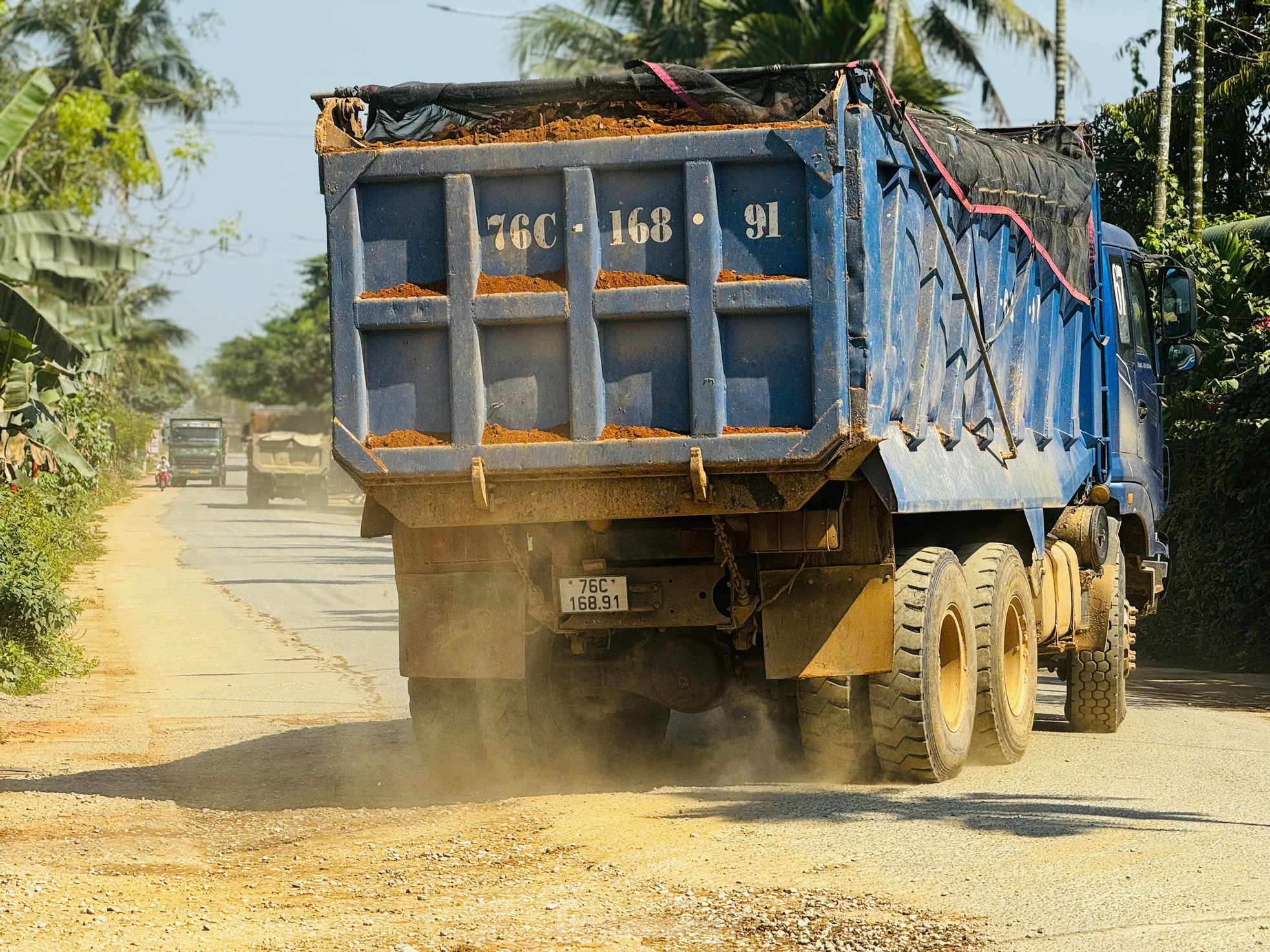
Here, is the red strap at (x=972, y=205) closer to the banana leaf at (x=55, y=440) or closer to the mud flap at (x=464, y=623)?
the mud flap at (x=464, y=623)

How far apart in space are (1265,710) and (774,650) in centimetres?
624

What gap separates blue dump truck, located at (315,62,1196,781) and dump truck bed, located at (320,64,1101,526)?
1 centimetres

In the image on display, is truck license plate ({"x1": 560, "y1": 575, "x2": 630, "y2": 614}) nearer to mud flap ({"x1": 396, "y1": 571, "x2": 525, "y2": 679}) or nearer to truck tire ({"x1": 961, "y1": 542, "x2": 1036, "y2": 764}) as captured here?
mud flap ({"x1": 396, "y1": 571, "x2": 525, "y2": 679})

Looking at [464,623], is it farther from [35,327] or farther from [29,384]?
[35,327]

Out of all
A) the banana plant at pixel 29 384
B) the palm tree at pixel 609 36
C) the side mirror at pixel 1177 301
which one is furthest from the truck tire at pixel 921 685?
the palm tree at pixel 609 36

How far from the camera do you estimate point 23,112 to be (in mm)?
17156

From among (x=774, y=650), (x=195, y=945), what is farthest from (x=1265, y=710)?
(x=195, y=945)

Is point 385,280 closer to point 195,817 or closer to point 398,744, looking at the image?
point 195,817

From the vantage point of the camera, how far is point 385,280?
7.49m

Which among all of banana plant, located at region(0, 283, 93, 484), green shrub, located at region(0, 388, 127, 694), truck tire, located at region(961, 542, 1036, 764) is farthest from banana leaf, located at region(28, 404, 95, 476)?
truck tire, located at region(961, 542, 1036, 764)

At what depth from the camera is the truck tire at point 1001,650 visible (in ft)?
28.5

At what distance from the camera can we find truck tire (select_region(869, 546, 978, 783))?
306 inches

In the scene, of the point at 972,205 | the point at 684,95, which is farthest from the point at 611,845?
the point at 972,205

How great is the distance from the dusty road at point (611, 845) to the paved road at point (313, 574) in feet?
8.42
